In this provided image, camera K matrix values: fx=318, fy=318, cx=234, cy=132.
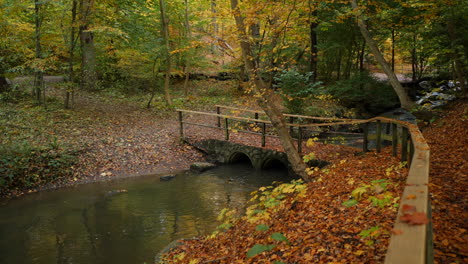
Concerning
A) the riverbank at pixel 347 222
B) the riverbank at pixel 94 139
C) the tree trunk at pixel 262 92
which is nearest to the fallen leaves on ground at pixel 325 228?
the riverbank at pixel 347 222

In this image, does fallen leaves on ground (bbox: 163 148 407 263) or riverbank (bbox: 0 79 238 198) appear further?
riverbank (bbox: 0 79 238 198)

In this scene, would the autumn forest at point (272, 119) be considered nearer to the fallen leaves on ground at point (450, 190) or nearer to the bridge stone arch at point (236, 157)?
the fallen leaves on ground at point (450, 190)

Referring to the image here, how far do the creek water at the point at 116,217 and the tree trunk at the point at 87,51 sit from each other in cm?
795

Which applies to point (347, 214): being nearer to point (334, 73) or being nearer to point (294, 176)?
point (294, 176)

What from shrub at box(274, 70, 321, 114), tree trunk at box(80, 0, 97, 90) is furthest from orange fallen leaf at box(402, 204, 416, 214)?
tree trunk at box(80, 0, 97, 90)

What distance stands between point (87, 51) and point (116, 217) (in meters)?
13.0

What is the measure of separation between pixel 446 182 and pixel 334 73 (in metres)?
17.5

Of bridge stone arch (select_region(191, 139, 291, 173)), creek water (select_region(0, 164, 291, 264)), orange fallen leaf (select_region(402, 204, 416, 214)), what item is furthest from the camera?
bridge stone arch (select_region(191, 139, 291, 173))

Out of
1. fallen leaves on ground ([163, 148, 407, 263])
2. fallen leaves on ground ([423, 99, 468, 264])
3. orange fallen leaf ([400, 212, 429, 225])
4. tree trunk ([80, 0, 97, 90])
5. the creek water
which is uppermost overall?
tree trunk ([80, 0, 97, 90])

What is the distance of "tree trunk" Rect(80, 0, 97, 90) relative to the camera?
13.5 metres

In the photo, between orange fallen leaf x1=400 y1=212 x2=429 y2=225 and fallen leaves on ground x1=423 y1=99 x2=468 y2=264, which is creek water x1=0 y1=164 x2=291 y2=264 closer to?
fallen leaves on ground x1=423 y1=99 x2=468 y2=264

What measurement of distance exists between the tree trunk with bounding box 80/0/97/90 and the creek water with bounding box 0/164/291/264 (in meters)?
7.95

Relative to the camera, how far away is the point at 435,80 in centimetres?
1727

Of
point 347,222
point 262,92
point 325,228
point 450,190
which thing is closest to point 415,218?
point 347,222
